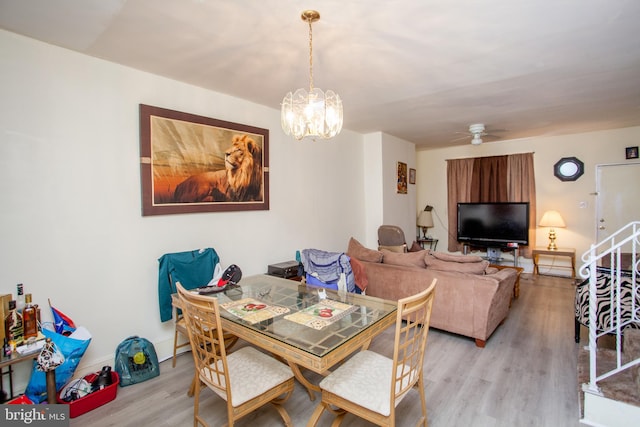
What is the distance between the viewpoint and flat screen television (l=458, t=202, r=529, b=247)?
5.71 metres

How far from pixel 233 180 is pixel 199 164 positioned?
1.35ft

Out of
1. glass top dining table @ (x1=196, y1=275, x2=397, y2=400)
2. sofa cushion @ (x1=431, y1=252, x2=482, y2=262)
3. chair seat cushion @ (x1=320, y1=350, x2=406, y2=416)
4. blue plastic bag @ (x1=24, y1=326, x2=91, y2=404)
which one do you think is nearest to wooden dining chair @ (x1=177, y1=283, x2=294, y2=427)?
glass top dining table @ (x1=196, y1=275, x2=397, y2=400)

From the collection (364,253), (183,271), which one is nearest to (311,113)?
(183,271)

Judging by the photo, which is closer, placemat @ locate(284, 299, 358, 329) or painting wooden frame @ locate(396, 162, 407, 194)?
placemat @ locate(284, 299, 358, 329)

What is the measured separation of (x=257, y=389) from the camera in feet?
5.50

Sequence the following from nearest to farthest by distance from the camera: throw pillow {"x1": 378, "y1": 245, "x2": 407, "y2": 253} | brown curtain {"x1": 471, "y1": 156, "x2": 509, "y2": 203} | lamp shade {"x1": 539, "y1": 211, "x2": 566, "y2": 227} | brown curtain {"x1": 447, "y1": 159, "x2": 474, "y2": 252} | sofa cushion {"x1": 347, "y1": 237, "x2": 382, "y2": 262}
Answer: sofa cushion {"x1": 347, "y1": 237, "x2": 382, "y2": 262} < throw pillow {"x1": 378, "y1": 245, "x2": 407, "y2": 253} < lamp shade {"x1": 539, "y1": 211, "x2": 566, "y2": 227} < brown curtain {"x1": 471, "y1": 156, "x2": 509, "y2": 203} < brown curtain {"x1": 447, "y1": 159, "x2": 474, "y2": 252}

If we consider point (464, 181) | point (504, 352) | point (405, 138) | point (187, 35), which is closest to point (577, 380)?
point (504, 352)

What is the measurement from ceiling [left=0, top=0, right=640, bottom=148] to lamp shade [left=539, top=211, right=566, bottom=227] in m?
2.37

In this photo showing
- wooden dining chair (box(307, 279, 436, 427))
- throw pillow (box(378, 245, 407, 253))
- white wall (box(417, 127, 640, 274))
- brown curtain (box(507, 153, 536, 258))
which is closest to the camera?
wooden dining chair (box(307, 279, 436, 427))

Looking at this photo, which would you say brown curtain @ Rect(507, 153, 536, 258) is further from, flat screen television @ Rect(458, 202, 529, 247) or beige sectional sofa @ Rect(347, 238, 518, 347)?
beige sectional sofa @ Rect(347, 238, 518, 347)

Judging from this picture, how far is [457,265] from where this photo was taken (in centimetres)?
316

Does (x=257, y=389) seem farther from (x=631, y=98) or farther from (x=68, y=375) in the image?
(x=631, y=98)

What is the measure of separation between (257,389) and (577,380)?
2475 millimetres
